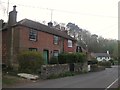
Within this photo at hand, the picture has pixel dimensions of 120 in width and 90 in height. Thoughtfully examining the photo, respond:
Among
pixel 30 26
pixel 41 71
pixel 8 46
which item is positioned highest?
pixel 30 26

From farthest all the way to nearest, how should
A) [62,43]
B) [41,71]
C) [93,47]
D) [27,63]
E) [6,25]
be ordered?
[93,47]
[62,43]
[6,25]
[27,63]
[41,71]

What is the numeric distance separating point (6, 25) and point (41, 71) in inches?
512

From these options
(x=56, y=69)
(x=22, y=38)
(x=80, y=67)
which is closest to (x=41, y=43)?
(x=22, y=38)

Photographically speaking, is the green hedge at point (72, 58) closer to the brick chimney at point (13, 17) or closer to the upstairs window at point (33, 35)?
the upstairs window at point (33, 35)

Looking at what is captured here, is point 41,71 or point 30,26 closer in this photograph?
point 41,71

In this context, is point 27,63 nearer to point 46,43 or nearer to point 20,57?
point 20,57

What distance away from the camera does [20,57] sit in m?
29.8

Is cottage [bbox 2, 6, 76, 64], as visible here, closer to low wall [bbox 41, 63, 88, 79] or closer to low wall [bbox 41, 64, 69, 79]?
low wall [bbox 41, 63, 88, 79]

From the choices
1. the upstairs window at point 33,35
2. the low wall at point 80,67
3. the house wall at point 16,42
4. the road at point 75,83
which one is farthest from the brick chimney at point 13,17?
the road at point 75,83

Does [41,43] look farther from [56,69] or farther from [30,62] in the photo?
[30,62]

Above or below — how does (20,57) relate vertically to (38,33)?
below

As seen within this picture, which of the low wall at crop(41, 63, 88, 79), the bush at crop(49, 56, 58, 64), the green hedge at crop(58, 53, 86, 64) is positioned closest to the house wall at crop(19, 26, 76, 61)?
the bush at crop(49, 56, 58, 64)

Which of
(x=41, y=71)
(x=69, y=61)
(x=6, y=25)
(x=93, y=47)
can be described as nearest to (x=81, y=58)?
(x=69, y=61)

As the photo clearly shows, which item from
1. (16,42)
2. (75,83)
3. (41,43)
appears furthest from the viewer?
(41,43)
